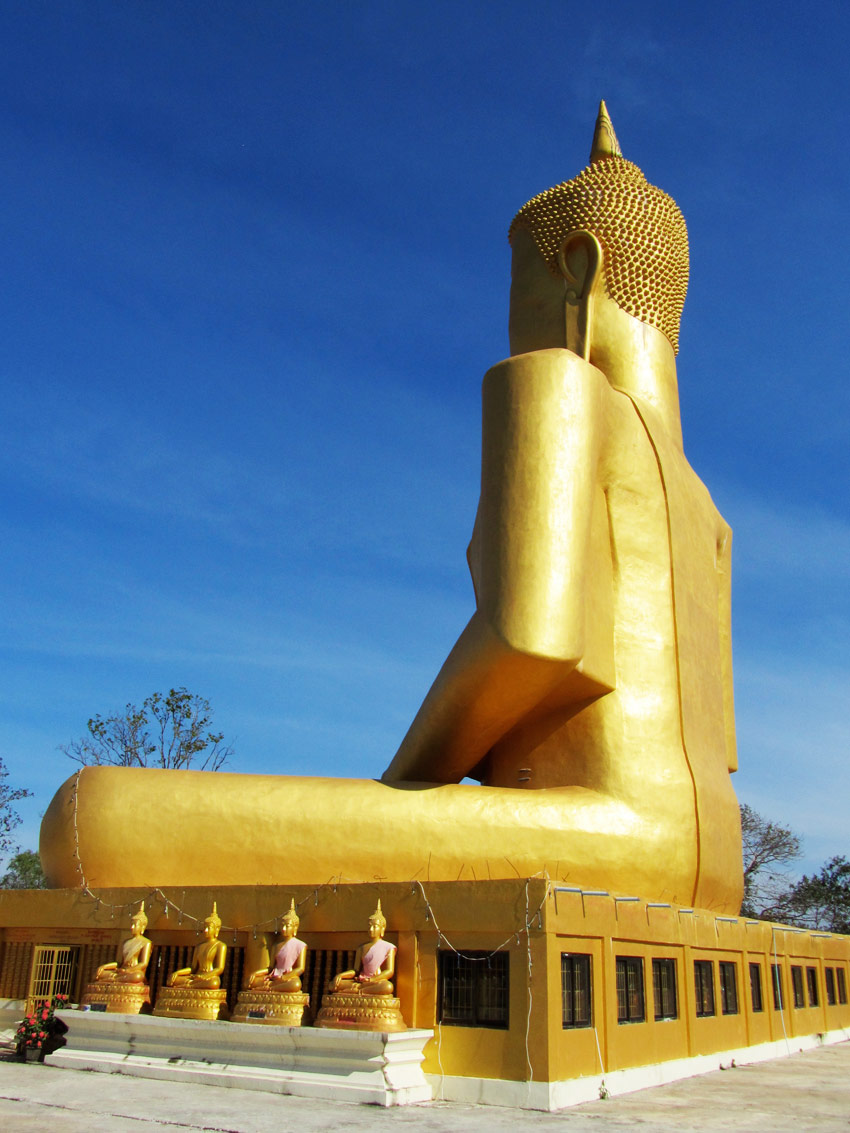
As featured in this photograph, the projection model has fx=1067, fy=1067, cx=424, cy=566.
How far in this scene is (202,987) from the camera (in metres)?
8.94

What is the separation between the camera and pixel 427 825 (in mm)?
9523

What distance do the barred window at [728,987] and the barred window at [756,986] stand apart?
455 mm

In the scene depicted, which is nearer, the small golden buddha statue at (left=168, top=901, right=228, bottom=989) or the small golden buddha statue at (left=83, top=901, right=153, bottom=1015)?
the small golden buddha statue at (left=168, top=901, right=228, bottom=989)

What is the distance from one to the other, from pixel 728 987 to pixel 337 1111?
5.35m

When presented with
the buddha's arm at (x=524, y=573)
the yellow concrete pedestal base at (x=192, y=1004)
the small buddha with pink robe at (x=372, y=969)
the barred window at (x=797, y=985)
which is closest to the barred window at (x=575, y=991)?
the small buddha with pink robe at (x=372, y=969)

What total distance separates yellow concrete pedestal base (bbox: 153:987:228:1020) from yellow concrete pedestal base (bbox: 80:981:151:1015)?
21 centimetres

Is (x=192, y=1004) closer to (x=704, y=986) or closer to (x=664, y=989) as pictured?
(x=664, y=989)

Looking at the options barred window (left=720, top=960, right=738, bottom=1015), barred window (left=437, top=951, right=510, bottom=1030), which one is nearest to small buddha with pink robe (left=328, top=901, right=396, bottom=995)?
barred window (left=437, top=951, right=510, bottom=1030)

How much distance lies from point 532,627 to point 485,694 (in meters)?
0.88

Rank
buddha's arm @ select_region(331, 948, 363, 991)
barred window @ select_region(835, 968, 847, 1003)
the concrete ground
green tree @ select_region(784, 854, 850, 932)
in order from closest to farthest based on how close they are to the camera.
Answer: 1. the concrete ground
2. buddha's arm @ select_region(331, 948, 363, 991)
3. barred window @ select_region(835, 968, 847, 1003)
4. green tree @ select_region(784, 854, 850, 932)

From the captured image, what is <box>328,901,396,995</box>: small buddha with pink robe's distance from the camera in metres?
7.97

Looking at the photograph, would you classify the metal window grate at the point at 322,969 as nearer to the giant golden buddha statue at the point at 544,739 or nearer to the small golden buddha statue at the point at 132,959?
the giant golden buddha statue at the point at 544,739

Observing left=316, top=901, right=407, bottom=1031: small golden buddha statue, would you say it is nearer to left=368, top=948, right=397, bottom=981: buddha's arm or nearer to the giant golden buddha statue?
left=368, top=948, right=397, bottom=981: buddha's arm

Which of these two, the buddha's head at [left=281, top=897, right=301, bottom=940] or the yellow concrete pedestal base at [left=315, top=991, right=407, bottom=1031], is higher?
the buddha's head at [left=281, top=897, right=301, bottom=940]
